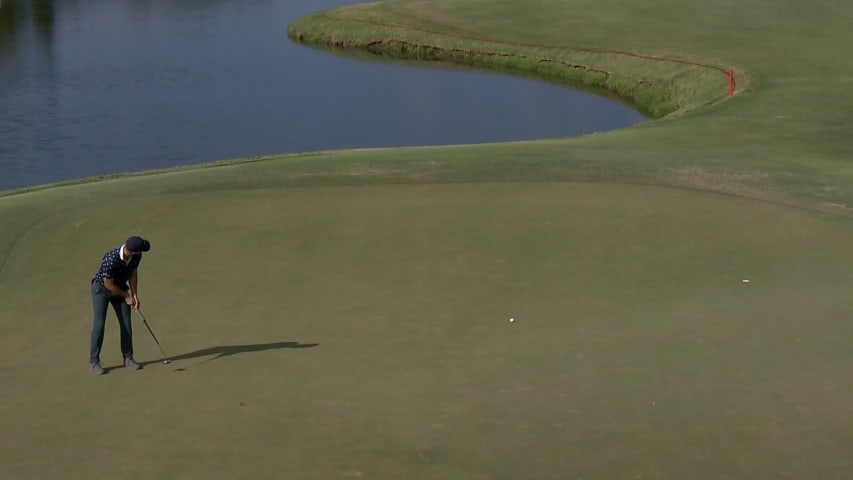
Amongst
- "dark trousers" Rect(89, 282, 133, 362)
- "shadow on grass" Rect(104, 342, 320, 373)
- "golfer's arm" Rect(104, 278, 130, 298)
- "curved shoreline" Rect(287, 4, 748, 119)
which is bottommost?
"curved shoreline" Rect(287, 4, 748, 119)

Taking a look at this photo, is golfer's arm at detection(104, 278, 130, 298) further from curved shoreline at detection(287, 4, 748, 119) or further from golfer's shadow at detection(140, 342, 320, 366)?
curved shoreline at detection(287, 4, 748, 119)

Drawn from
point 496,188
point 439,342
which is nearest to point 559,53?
point 496,188

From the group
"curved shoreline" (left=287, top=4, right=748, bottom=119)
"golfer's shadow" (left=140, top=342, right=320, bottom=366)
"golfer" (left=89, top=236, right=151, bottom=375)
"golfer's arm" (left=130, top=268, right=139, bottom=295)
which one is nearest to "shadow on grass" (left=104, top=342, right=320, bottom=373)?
"golfer's shadow" (left=140, top=342, right=320, bottom=366)

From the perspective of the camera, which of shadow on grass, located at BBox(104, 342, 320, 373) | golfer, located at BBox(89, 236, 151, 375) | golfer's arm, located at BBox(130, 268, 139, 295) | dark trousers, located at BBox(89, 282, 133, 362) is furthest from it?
shadow on grass, located at BBox(104, 342, 320, 373)

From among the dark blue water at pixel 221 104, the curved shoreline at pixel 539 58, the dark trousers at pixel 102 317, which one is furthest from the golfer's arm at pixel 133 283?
the curved shoreline at pixel 539 58

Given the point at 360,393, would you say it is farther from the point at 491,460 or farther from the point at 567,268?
the point at 567,268

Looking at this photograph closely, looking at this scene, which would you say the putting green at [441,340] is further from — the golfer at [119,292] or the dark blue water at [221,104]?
the dark blue water at [221,104]
